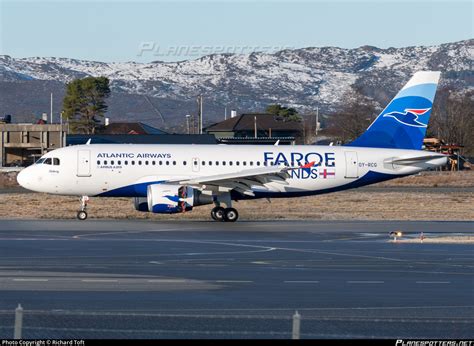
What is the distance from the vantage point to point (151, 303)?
58.6ft

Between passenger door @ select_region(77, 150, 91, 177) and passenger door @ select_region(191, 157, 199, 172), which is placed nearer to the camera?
passenger door @ select_region(77, 150, 91, 177)

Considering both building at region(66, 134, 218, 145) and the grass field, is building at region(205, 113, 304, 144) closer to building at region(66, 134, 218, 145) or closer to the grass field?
building at region(66, 134, 218, 145)

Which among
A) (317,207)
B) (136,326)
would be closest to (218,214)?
(317,207)

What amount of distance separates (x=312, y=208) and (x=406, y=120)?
703 centimetres

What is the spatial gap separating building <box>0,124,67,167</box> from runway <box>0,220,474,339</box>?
6107 centimetres

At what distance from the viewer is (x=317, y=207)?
48781 mm

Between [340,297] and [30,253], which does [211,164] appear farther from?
[340,297]

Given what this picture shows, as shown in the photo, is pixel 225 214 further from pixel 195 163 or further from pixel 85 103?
pixel 85 103

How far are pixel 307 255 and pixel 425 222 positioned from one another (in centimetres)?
1434

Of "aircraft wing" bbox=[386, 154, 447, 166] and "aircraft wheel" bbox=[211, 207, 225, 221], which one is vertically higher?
"aircraft wing" bbox=[386, 154, 447, 166]

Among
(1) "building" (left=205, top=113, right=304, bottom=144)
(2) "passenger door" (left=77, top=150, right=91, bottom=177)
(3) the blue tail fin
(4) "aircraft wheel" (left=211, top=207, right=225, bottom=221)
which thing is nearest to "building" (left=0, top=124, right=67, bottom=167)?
(1) "building" (left=205, top=113, right=304, bottom=144)

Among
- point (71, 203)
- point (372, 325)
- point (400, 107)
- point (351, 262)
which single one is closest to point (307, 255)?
point (351, 262)

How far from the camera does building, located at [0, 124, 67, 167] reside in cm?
9500

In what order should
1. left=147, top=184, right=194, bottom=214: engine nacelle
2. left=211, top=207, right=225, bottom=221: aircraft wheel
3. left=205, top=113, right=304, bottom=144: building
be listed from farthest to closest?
left=205, top=113, right=304, bottom=144: building → left=211, top=207, right=225, bottom=221: aircraft wheel → left=147, top=184, right=194, bottom=214: engine nacelle
